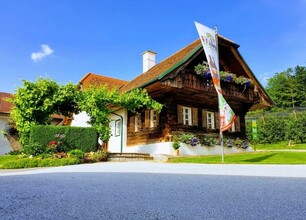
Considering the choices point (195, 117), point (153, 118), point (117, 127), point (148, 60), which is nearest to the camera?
point (195, 117)

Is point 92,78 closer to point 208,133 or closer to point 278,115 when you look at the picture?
point 208,133

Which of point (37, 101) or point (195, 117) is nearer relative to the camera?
point (37, 101)

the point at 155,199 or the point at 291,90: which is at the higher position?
the point at 291,90

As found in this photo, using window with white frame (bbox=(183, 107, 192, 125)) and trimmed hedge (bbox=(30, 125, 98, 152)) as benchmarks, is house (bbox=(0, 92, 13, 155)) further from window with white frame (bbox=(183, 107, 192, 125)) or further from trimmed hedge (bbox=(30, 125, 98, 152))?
window with white frame (bbox=(183, 107, 192, 125))

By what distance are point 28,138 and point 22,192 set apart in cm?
996

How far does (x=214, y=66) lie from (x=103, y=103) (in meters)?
5.89

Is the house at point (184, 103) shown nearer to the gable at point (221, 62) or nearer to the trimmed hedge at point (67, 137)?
the gable at point (221, 62)

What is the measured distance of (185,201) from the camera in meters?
4.50

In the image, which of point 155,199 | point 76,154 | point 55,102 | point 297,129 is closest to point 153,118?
point 55,102

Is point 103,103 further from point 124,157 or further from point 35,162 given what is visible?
point 35,162

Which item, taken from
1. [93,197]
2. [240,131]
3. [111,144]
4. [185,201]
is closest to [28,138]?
[111,144]

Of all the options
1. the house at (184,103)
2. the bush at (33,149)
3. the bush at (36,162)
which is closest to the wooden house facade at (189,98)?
the house at (184,103)

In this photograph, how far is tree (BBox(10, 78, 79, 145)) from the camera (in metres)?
14.5

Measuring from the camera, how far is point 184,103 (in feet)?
56.4
